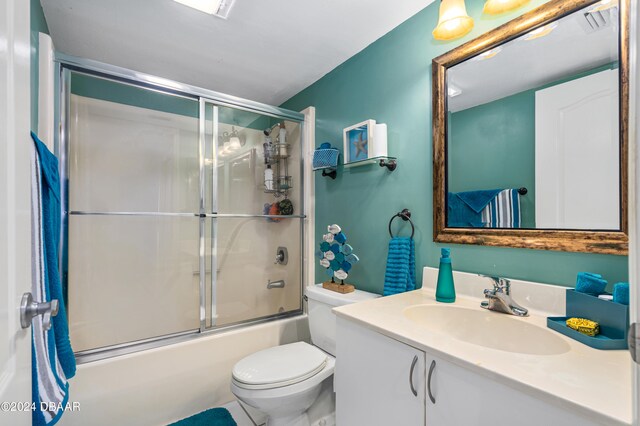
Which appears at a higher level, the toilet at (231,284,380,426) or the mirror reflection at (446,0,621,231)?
the mirror reflection at (446,0,621,231)

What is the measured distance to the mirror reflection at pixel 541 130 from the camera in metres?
0.93

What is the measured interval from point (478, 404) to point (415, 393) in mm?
181

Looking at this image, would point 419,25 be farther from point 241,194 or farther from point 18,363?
point 18,363

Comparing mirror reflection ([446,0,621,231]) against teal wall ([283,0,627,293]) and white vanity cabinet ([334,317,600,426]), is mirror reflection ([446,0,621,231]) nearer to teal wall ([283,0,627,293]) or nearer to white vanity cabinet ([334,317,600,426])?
teal wall ([283,0,627,293])

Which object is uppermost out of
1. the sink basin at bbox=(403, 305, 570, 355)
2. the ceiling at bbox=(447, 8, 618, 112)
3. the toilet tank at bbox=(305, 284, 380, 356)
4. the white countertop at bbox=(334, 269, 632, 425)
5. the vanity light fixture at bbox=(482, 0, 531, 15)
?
the vanity light fixture at bbox=(482, 0, 531, 15)

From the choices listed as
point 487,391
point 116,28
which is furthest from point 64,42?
point 487,391

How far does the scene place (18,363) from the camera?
2.01ft

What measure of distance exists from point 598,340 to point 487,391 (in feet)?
1.17

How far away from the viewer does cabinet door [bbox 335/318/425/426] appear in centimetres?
84

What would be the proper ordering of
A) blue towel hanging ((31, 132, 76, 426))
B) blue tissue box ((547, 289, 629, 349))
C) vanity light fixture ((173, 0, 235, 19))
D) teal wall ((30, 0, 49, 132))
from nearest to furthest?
blue tissue box ((547, 289, 629, 349))
blue towel hanging ((31, 132, 76, 426))
teal wall ((30, 0, 49, 132))
vanity light fixture ((173, 0, 235, 19))

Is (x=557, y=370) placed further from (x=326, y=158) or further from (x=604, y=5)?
(x=326, y=158)

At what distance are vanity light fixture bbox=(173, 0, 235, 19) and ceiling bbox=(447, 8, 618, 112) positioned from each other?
1.08 m

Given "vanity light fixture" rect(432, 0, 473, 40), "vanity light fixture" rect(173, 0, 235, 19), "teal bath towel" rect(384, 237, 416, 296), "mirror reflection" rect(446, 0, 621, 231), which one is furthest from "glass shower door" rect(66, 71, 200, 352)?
"mirror reflection" rect(446, 0, 621, 231)

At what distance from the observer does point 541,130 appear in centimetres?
106
